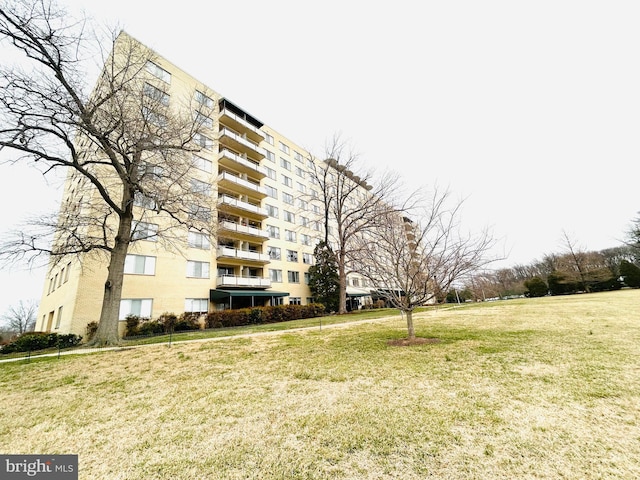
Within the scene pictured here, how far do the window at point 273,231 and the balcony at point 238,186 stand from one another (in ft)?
12.1

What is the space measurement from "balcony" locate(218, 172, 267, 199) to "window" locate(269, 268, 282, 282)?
8648 mm

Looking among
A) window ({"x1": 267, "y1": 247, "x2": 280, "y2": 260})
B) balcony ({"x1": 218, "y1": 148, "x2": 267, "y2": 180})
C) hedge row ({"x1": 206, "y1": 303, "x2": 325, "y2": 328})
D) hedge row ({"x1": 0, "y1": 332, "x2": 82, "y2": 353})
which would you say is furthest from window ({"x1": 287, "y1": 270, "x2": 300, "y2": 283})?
hedge row ({"x1": 0, "y1": 332, "x2": 82, "y2": 353})

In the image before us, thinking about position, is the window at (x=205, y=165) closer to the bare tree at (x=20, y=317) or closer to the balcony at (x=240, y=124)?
the balcony at (x=240, y=124)

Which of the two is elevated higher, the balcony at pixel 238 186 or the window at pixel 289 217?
the balcony at pixel 238 186

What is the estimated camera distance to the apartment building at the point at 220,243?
17234 millimetres

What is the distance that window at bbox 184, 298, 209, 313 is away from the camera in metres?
21.4

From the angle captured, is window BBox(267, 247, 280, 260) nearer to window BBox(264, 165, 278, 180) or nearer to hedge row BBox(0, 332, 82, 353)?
window BBox(264, 165, 278, 180)

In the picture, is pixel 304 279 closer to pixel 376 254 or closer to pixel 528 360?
pixel 376 254

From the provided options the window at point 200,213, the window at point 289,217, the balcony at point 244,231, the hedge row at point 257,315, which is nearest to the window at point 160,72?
the balcony at point 244,231

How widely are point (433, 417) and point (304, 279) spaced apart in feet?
98.2

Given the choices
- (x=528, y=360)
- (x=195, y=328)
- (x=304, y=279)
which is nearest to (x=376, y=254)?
(x=528, y=360)

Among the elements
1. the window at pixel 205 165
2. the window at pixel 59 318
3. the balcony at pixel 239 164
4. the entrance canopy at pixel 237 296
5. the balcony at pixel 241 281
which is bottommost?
the window at pixel 59 318

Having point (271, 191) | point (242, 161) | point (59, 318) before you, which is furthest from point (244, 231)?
point (59, 318)

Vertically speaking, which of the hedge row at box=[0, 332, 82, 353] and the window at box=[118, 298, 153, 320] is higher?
the window at box=[118, 298, 153, 320]
